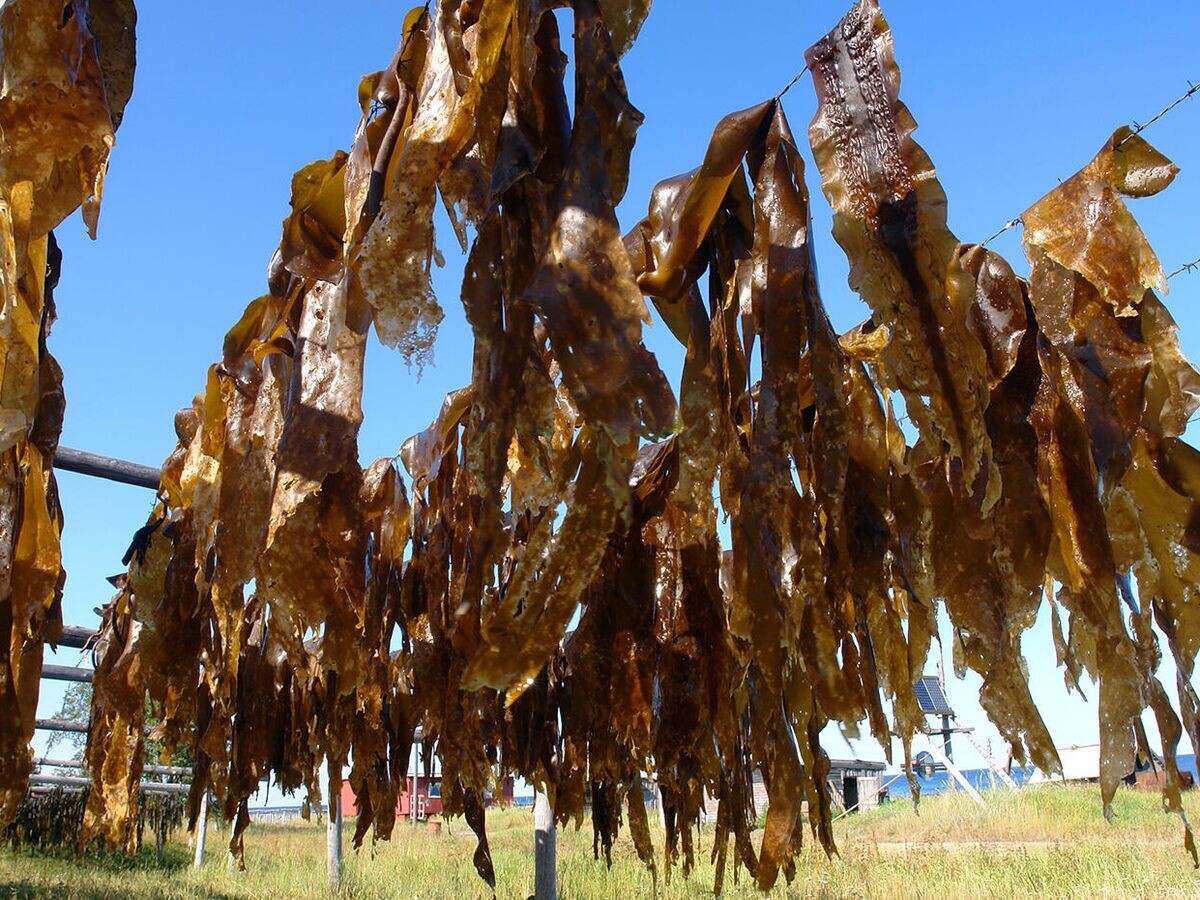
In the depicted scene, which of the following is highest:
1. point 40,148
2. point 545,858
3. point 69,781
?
point 40,148

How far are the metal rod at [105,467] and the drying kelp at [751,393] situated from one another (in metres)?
1.67

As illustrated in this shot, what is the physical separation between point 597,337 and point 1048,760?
89cm

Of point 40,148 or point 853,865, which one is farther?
point 853,865

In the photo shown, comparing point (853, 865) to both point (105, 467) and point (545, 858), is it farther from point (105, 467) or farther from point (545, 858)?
point (105, 467)

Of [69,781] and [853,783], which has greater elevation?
[69,781]

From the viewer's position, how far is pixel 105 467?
325cm

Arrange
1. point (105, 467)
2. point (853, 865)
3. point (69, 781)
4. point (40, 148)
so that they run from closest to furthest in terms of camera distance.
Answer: point (40, 148)
point (105, 467)
point (853, 865)
point (69, 781)

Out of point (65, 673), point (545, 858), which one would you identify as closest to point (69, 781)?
point (65, 673)

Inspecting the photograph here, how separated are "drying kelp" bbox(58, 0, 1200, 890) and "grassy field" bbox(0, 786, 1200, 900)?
11.3ft

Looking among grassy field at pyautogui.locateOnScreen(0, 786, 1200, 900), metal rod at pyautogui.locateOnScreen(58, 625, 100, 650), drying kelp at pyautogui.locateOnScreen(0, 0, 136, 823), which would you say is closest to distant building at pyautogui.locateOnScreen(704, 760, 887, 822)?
grassy field at pyautogui.locateOnScreen(0, 786, 1200, 900)

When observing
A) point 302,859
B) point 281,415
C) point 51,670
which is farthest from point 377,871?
point 281,415

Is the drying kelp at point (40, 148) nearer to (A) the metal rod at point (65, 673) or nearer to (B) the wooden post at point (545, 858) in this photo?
(B) the wooden post at point (545, 858)

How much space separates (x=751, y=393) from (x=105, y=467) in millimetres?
2840

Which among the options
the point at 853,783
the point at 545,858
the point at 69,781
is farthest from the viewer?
the point at 853,783
